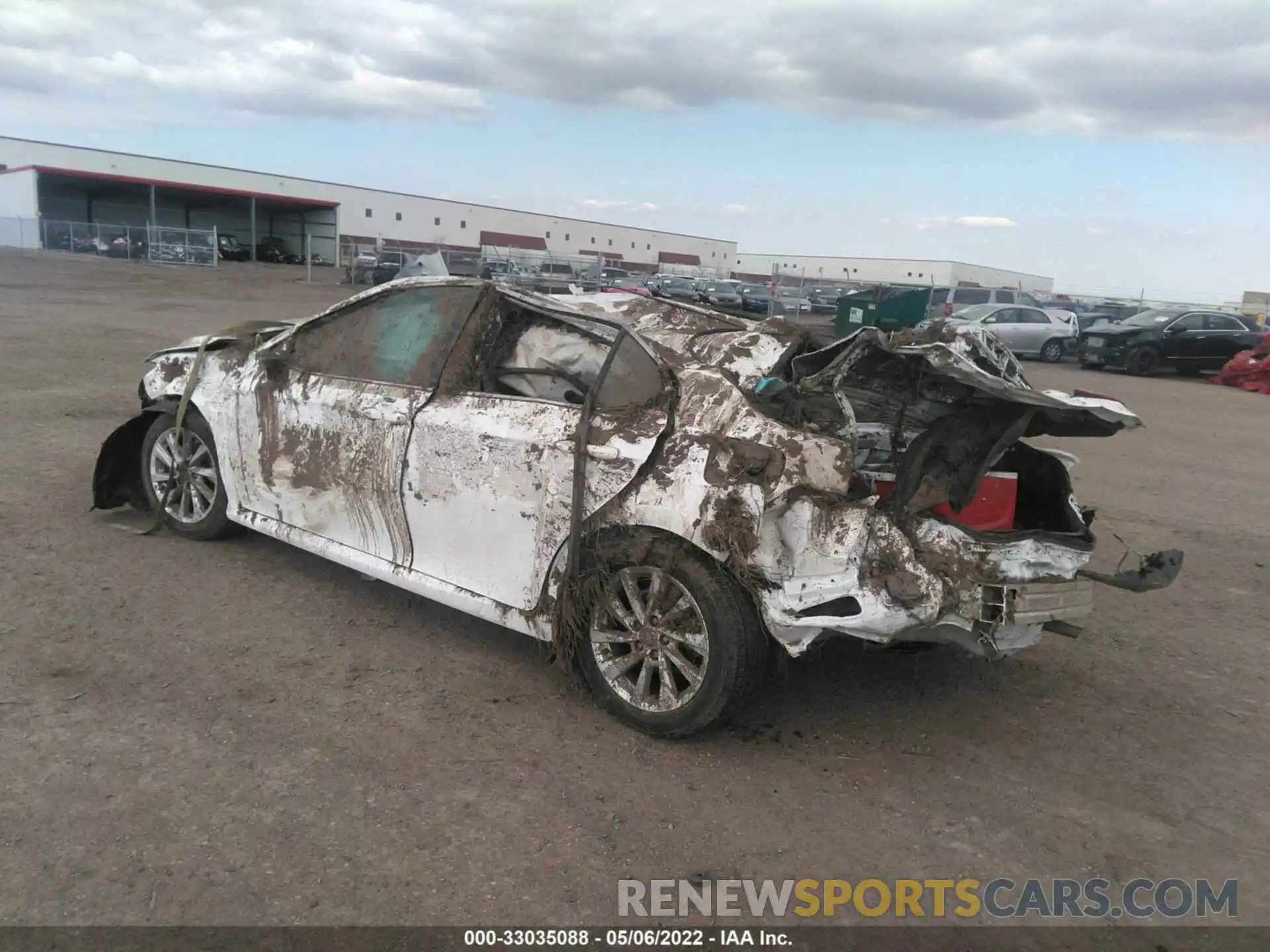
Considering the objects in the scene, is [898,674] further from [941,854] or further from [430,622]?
[430,622]

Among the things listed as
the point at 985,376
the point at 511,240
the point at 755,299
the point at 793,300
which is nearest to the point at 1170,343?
the point at 793,300

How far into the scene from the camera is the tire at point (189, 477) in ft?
17.4

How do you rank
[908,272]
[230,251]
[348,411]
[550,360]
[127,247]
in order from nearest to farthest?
1. [550,360]
2. [348,411]
3. [127,247]
4. [230,251]
5. [908,272]

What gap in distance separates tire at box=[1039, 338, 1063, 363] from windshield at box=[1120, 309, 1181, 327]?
5.10 ft

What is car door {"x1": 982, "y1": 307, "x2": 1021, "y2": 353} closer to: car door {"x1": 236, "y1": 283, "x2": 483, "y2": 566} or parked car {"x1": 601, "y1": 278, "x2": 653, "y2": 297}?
parked car {"x1": 601, "y1": 278, "x2": 653, "y2": 297}

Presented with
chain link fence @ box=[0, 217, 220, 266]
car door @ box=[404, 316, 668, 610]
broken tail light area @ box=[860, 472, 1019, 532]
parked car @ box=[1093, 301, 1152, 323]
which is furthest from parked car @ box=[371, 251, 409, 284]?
broken tail light area @ box=[860, 472, 1019, 532]

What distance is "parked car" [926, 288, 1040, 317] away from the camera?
993 inches

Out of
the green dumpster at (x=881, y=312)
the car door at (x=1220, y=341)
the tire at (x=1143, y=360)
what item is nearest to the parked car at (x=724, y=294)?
the green dumpster at (x=881, y=312)

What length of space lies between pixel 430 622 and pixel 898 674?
230 centimetres

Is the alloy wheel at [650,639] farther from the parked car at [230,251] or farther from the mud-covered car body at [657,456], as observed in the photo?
the parked car at [230,251]

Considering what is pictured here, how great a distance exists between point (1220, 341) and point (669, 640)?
23.1 metres

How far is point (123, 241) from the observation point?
137 feet

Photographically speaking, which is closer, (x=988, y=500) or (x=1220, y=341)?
(x=988, y=500)

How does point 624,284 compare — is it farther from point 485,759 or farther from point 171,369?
point 485,759
